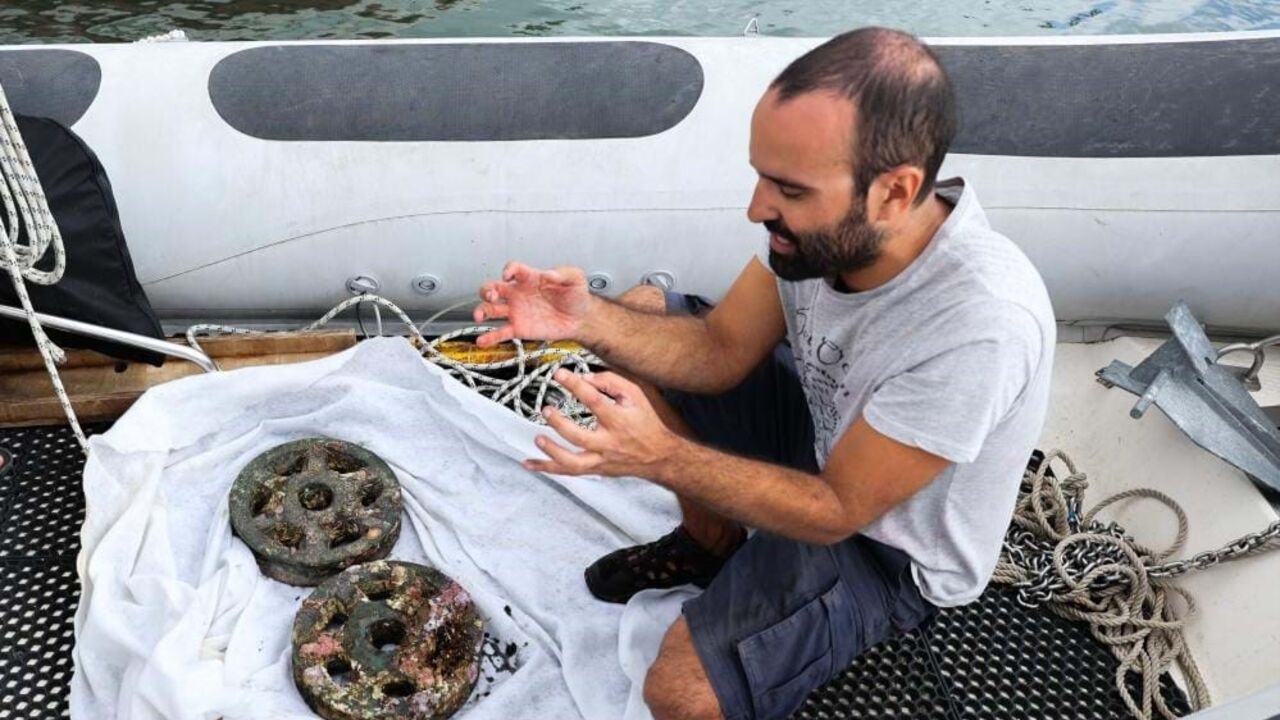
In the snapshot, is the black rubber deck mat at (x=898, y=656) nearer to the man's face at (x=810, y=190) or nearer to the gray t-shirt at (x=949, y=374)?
the gray t-shirt at (x=949, y=374)

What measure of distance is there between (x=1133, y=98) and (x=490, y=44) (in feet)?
4.71

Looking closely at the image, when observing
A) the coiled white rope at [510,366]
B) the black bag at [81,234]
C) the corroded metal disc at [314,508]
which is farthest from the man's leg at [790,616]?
the black bag at [81,234]

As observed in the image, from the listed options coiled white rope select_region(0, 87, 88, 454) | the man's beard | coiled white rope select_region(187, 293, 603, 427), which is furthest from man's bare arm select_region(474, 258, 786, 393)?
coiled white rope select_region(0, 87, 88, 454)

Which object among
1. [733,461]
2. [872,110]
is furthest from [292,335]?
[872,110]

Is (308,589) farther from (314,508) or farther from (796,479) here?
(796,479)

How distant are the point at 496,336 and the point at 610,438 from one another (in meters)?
0.37

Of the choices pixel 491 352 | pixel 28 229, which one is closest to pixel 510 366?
pixel 491 352

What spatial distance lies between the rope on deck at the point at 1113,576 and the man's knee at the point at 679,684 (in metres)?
0.74

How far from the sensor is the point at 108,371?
2.25 meters

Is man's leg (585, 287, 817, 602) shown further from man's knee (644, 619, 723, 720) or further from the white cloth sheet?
man's knee (644, 619, 723, 720)

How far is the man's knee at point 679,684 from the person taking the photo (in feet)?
4.95

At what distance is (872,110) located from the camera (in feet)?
4.17

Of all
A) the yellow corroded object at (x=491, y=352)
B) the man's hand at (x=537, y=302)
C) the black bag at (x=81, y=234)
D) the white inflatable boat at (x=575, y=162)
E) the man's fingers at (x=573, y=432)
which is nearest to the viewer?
the man's fingers at (x=573, y=432)

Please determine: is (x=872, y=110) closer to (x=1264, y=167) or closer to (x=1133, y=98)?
(x=1133, y=98)
